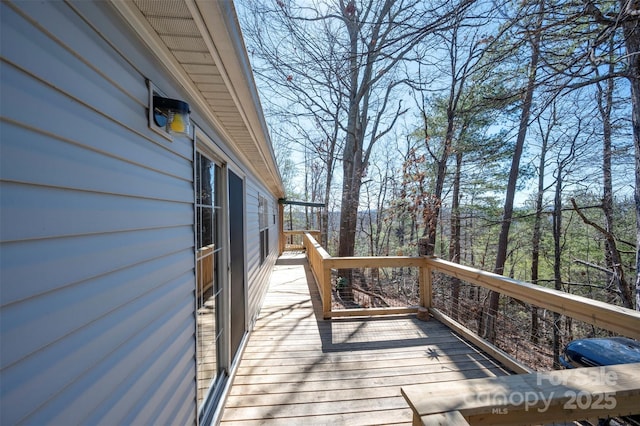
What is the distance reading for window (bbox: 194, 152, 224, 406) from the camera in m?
1.91

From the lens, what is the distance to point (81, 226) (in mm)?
812

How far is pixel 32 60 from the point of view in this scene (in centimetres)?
68

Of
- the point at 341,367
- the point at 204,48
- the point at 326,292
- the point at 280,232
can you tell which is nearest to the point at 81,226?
the point at 204,48

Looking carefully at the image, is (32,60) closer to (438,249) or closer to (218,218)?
(218,218)

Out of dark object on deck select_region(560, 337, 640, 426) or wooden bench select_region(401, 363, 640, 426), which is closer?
wooden bench select_region(401, 363, 640, 426)

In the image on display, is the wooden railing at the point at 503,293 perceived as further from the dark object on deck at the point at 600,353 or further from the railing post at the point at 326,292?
the dark object on deck at the point at 600,353

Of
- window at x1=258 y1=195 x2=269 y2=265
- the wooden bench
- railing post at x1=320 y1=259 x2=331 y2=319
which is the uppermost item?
window at x1=258 y1=195 x2=269 y2=265

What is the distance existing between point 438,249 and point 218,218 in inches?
475

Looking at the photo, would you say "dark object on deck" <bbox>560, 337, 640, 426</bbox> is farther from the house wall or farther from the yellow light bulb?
the yellow light bulb

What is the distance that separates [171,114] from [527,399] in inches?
80.7

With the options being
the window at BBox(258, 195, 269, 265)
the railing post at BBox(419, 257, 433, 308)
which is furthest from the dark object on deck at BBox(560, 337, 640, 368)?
the window at BBox(258, 195, 269, 265)

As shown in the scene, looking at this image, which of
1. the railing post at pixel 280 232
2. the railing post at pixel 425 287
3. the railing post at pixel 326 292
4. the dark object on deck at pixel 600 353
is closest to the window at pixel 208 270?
the railing post at pixel 326 292

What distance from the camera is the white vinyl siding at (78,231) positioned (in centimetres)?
62

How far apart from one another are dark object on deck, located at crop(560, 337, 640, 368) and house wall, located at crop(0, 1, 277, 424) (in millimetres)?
2879
